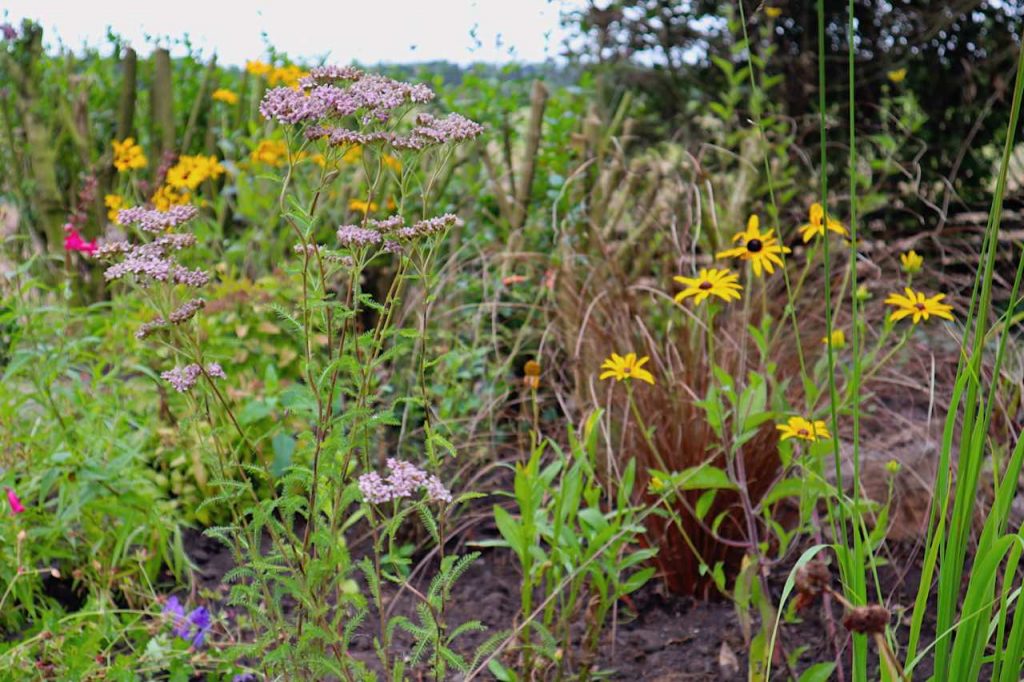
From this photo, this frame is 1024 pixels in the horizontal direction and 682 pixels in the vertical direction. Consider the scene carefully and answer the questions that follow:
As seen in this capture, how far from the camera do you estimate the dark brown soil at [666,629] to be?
207 centimetres

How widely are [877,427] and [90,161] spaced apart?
135 inches

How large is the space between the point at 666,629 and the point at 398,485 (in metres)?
1.08

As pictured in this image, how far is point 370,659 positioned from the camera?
2.15 metres

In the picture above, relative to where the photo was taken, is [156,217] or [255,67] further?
[255,67]

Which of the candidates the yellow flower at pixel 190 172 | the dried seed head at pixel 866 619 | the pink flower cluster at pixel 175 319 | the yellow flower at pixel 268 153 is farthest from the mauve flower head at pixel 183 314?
the yellow flower at pixel 268 153

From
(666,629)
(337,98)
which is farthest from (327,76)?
(666,629)

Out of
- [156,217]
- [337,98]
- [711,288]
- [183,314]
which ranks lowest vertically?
[711,288]

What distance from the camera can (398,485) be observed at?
54.5 inches

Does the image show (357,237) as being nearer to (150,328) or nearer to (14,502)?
(150,328)

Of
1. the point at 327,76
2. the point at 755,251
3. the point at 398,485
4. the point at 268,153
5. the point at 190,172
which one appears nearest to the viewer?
the point at 398,485

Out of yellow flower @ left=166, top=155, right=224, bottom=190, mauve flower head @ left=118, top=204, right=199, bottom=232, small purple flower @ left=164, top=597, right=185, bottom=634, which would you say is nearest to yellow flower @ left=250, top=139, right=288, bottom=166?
yellow flower @ left=166, top=155, right=224, bottom=190

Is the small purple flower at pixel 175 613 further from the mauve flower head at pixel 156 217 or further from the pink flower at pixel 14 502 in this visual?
the mauve flower head at pixel 156 217

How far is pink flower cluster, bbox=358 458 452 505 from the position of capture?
4.45 ft

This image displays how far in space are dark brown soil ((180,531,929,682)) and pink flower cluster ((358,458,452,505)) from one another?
2.33 feet
